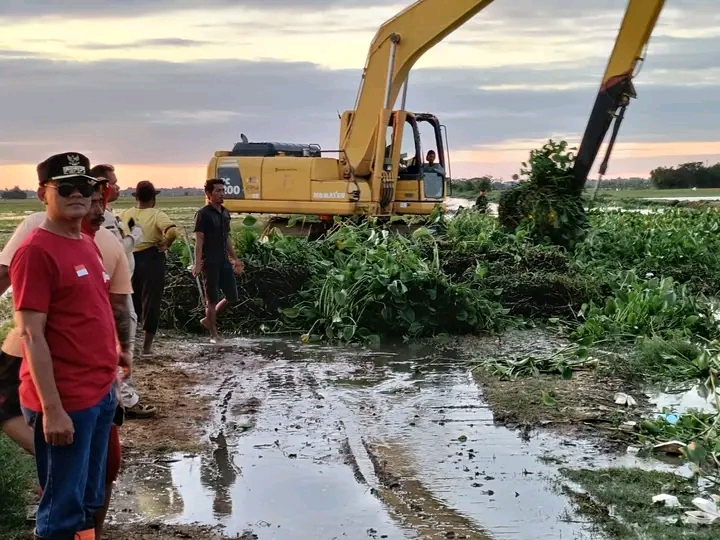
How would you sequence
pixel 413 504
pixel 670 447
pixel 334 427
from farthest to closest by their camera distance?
pixel 334 427
pixel 670 447
pixel 413 504

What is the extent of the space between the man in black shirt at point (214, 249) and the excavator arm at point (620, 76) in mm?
7224

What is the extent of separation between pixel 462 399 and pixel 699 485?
2979 millimetres

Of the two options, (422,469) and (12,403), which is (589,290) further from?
(12,403)

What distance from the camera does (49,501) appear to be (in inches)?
169

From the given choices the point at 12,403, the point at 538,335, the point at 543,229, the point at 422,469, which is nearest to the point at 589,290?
the point at 538,335

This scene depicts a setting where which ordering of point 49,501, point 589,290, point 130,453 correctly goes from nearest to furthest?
1. point 49,501
2. point 130,453
3. point 589,290

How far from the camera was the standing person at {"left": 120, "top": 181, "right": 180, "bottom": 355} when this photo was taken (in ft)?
33.3

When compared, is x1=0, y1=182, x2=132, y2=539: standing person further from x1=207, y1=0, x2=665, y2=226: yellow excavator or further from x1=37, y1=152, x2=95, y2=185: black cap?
x1=207, y1=0, x2=665, y2=226: yellow excavator

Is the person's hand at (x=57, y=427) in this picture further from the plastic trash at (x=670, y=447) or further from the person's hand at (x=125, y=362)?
the plastic trash at (x=670, y=447)

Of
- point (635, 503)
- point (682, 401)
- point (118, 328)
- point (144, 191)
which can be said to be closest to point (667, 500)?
point (635, 503)

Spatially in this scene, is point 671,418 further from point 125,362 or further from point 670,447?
point 125,362

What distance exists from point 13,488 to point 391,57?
13.8 meters

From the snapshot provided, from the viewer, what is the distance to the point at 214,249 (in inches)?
460

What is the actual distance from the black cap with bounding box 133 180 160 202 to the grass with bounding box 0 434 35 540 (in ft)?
12.8
